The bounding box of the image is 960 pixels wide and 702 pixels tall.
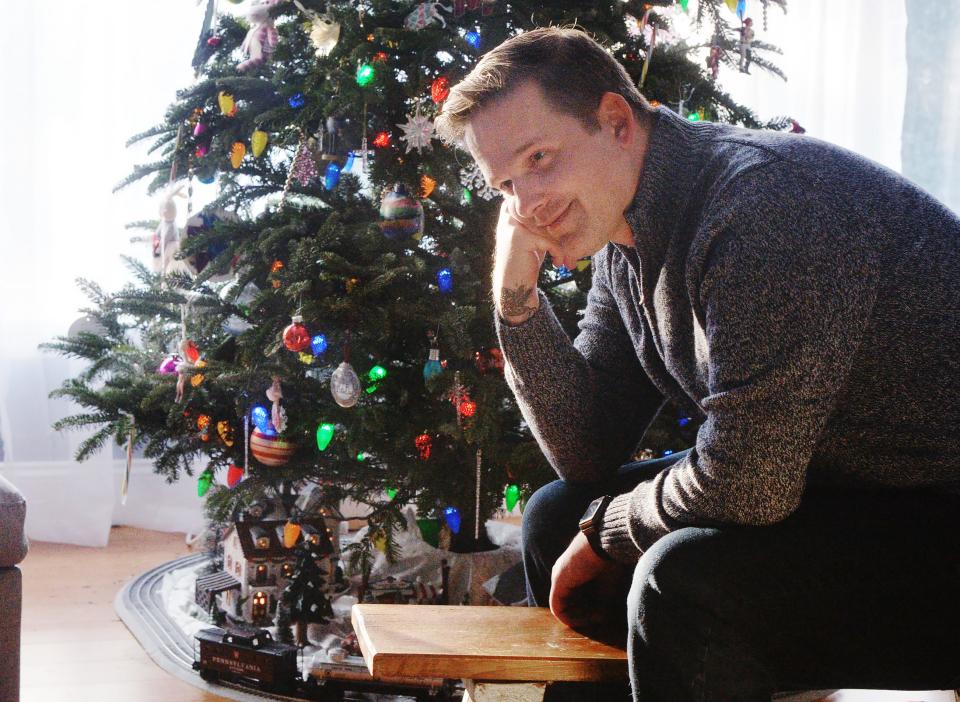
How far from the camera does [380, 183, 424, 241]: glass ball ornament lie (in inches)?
66.9

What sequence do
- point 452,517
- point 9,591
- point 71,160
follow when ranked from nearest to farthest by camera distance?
1. point 9,591
2. point 452,517
3. point 71,160

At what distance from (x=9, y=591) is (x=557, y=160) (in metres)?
0.92

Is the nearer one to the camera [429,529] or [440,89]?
[440,89]

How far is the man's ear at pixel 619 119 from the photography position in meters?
0.97

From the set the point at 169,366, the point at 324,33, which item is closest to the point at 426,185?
the point at 324,33

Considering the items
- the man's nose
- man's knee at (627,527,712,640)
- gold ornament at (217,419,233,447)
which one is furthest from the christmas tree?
man's knee at (627,527,712,640)

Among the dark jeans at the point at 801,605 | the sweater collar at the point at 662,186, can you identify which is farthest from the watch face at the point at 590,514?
the sweater collar at the point at 662,186

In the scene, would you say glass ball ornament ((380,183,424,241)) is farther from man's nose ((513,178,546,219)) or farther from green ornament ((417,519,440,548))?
man's nose ((513,178,546,219))

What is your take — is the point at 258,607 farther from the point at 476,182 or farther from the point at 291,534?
the point at 476,182

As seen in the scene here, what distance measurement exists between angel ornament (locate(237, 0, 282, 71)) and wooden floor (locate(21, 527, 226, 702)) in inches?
47.3

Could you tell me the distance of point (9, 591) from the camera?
4.05 ft

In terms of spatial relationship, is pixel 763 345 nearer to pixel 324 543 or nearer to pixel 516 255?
pixel 516 255

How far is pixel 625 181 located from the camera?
973 mm

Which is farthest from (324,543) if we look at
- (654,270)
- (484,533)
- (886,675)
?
(886,675)
